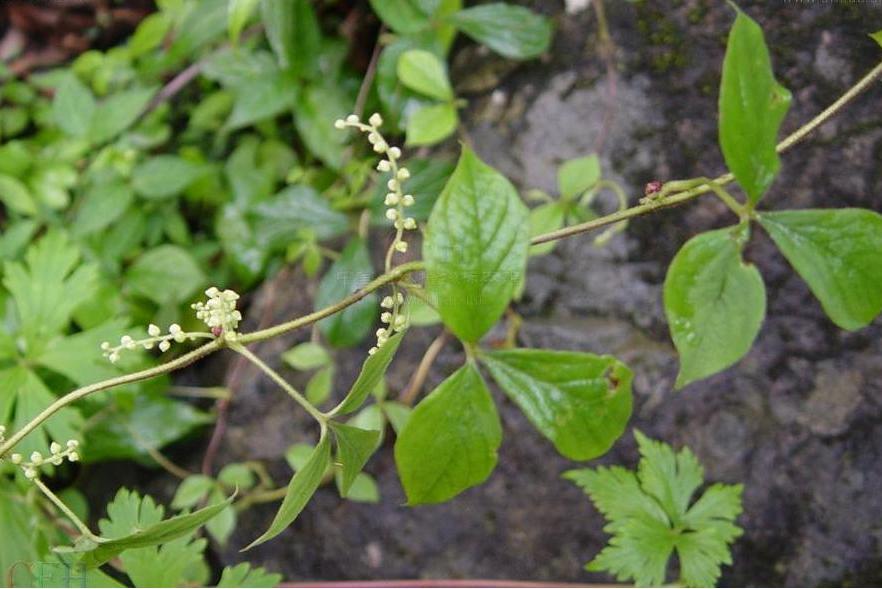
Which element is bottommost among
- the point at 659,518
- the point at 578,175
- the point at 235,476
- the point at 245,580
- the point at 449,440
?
the point at 235,476

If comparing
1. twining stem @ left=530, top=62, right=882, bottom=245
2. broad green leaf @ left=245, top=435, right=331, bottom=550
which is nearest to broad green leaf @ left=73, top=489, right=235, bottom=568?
broad green leaf @ left=245, top=435, right=331, bottom=550

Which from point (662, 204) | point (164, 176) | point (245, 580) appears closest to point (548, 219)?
point (662, 204)

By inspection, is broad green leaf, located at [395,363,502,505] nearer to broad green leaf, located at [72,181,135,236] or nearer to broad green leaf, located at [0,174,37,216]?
broad green leaf, located at [72,181,135,236]

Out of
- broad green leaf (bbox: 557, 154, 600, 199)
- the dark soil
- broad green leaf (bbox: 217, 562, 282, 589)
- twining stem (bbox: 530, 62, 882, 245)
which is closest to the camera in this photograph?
twining stem (bbox: 530, 62, 882, 245)

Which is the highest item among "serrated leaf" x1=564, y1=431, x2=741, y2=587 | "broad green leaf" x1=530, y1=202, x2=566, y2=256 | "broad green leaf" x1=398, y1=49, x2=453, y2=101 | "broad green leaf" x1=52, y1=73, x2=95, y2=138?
"broad green leaf" x1=398, y1=49, x2=453, y2=101

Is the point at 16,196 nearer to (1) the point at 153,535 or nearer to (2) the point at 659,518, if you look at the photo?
(1) the point at 153,535

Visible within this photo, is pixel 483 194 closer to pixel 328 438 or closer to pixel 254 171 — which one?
pixel 328 438

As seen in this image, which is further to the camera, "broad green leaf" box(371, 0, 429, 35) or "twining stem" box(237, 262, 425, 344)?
"broad green leaf" box(371, 0, 429, 35)
